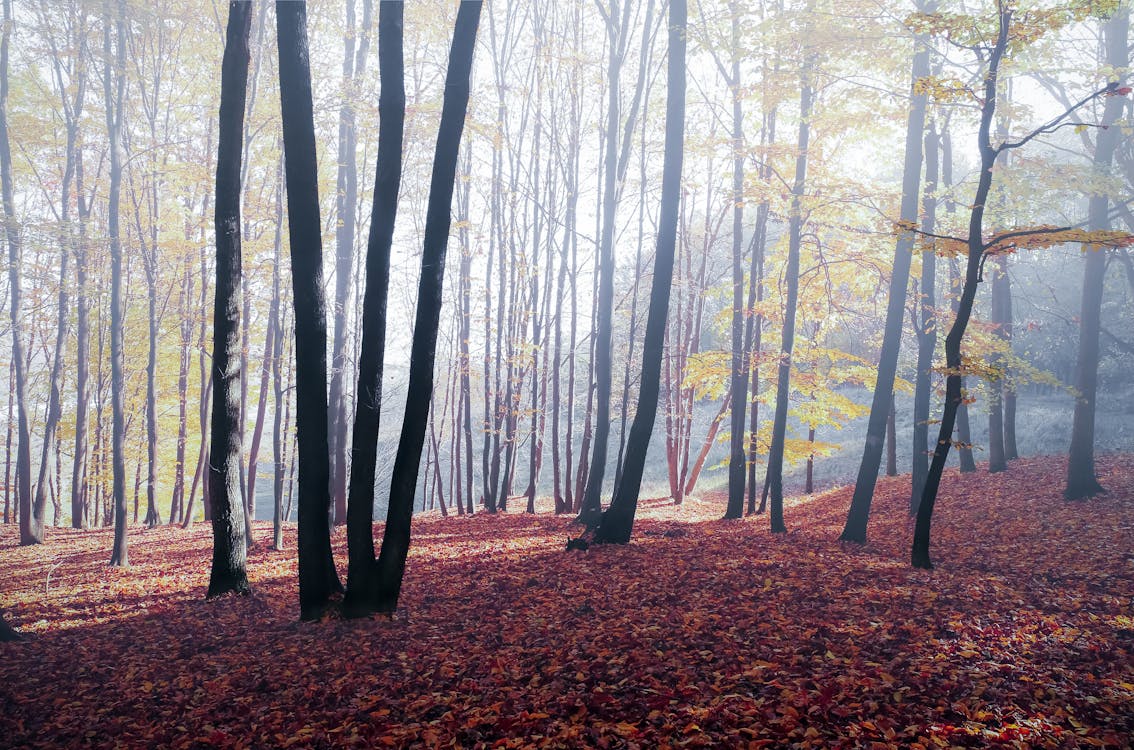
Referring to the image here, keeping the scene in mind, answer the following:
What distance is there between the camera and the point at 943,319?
1287 centimetres

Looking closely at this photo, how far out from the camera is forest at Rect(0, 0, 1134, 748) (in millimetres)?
4773

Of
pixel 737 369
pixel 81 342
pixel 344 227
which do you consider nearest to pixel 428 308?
pixel 344 227

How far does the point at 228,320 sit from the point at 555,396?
33.6 ft

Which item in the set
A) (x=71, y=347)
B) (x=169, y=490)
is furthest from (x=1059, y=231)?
(x=169, y=490)

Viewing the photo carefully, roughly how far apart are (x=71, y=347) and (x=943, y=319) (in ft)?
84.6

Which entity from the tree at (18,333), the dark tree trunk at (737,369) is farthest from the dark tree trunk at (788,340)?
the tree at (18,333)

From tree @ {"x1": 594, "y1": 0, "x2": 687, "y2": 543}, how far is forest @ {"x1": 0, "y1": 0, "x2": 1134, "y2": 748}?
0.20ft

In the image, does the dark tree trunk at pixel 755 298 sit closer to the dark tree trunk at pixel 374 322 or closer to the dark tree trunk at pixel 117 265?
the dark tree trunk at pixel 374 322

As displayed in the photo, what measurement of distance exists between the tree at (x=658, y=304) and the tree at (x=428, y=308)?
3.90m

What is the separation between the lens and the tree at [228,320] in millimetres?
7602

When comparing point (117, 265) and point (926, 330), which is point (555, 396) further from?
point (117, 265)

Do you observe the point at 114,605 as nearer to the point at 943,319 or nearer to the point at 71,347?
the point at 943,319

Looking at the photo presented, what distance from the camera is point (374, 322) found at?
6.41 metres

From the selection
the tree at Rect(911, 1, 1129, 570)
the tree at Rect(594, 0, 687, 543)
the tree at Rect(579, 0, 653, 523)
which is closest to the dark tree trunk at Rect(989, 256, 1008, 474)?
the tree at Rect(911, 1, 1129, 570)
